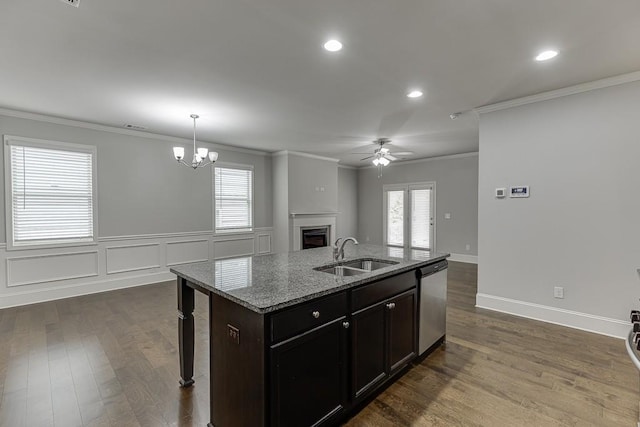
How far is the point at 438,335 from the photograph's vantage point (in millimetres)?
2838

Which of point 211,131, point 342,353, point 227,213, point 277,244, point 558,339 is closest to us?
point 342,353

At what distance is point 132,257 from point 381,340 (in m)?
4.66

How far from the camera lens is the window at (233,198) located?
6.33m

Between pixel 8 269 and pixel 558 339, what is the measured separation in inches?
260

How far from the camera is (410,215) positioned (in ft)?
27.6

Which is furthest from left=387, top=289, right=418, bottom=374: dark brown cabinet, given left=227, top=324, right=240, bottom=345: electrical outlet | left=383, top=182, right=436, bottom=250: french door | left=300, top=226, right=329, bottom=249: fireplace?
left=383, top=182, right=436, bottom=250: french door

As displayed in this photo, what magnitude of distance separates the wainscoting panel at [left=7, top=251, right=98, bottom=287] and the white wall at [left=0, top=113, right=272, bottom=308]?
0.03ft

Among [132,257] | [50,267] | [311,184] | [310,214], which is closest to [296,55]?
[132,257]

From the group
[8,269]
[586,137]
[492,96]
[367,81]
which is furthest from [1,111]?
[586,137]

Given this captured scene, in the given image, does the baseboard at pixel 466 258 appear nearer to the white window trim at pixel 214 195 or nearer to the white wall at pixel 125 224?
the white window trim at pixel 214 195

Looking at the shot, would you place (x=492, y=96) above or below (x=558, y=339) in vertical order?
above

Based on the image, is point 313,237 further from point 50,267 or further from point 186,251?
point 50,267

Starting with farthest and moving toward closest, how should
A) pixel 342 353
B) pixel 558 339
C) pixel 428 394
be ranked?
pixel 558 339
pixel 428 394
pixel 342 353

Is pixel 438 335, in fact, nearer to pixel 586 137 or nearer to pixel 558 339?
pixel 558 339
